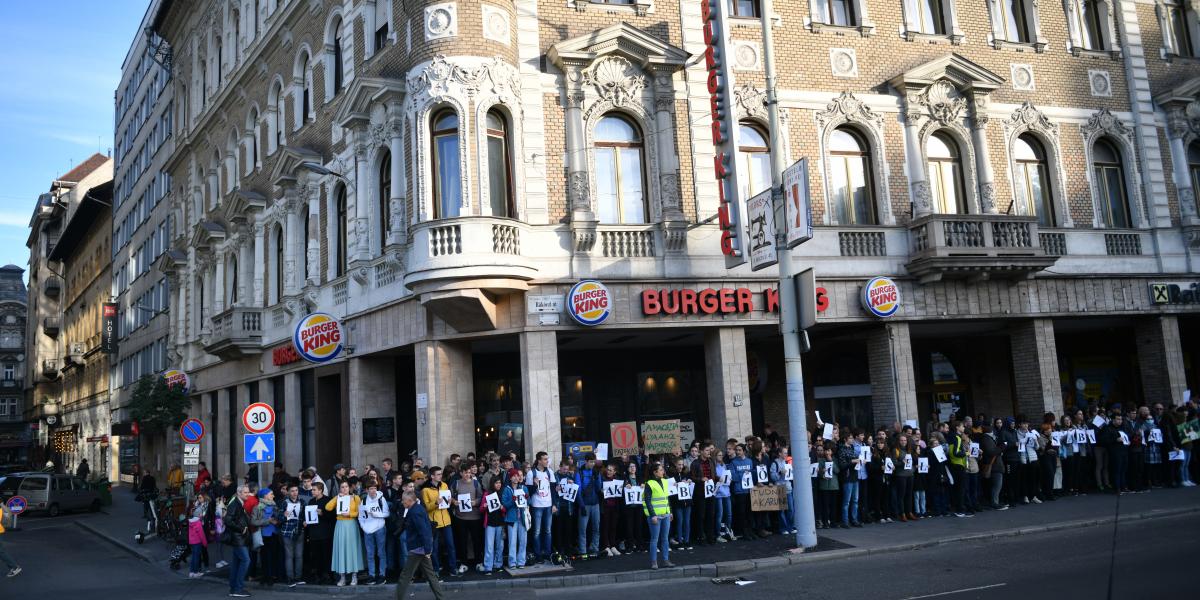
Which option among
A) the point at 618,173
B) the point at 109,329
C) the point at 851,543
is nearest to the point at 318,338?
the point at 618,173

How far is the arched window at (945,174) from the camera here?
2316cm

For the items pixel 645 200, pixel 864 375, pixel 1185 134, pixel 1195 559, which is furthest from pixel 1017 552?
pixel 1185 134

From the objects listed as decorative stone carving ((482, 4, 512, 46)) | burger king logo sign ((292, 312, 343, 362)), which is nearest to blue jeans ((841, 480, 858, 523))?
decorative stone carving ((482, 4, 512, 46))

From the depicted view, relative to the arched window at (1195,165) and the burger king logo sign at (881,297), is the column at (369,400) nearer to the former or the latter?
the burger king logo sign at (881,297)

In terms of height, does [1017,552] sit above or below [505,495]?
below

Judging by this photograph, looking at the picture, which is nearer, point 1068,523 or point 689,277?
point 1068,523

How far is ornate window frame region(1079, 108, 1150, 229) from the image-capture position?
80.2 ft

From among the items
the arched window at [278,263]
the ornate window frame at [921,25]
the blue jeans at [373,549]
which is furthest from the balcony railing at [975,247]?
the arched window at [278,263]

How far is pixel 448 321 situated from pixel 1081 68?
19.4 metres

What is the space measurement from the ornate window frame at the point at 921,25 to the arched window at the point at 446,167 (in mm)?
12534

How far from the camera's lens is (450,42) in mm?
18906

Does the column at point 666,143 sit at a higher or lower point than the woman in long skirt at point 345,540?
higher

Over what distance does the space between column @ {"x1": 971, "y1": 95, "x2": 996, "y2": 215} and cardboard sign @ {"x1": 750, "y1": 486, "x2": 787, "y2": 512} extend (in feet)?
36.2

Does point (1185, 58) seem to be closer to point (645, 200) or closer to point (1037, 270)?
point (1037, 270)
